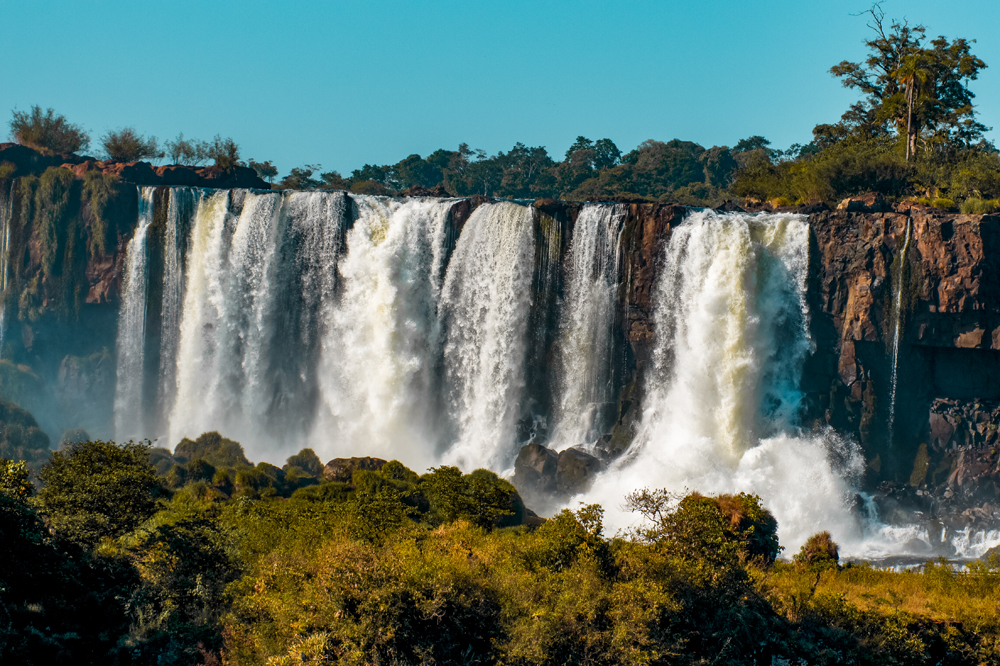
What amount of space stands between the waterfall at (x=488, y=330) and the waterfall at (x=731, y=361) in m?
4.42

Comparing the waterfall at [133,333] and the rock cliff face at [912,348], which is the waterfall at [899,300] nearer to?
the rock cliff face at [912,348]

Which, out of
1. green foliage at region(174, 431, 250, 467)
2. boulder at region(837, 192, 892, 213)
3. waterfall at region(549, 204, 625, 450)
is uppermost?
boulder at region(837, 192, 892, 213)

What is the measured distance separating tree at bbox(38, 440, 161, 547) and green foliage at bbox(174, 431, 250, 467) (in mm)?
10160

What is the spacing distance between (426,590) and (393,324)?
2150 cm

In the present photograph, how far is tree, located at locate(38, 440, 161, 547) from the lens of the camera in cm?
1753

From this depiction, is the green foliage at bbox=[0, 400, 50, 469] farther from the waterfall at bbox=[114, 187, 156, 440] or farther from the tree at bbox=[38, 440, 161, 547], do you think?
the tree at bbox=[38, 440, 161, 547]

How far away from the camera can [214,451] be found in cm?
3106

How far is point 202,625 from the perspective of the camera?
15.3 metres

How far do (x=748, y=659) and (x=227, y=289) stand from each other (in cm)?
2618

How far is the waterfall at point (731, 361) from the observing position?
30.3 meters

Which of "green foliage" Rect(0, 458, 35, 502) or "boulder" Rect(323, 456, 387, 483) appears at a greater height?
"green foliage" Rect(0, 458, 35, 502)

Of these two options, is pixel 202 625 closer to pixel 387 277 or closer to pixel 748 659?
pixel 748 659

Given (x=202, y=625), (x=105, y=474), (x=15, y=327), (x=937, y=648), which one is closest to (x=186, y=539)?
(x=202, y=625)

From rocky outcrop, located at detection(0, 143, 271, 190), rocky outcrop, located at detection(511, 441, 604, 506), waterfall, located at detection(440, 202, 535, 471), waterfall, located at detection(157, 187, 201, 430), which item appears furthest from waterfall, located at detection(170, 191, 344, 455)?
rocky outcrop, located at detection(511, 441, 604, 506)
